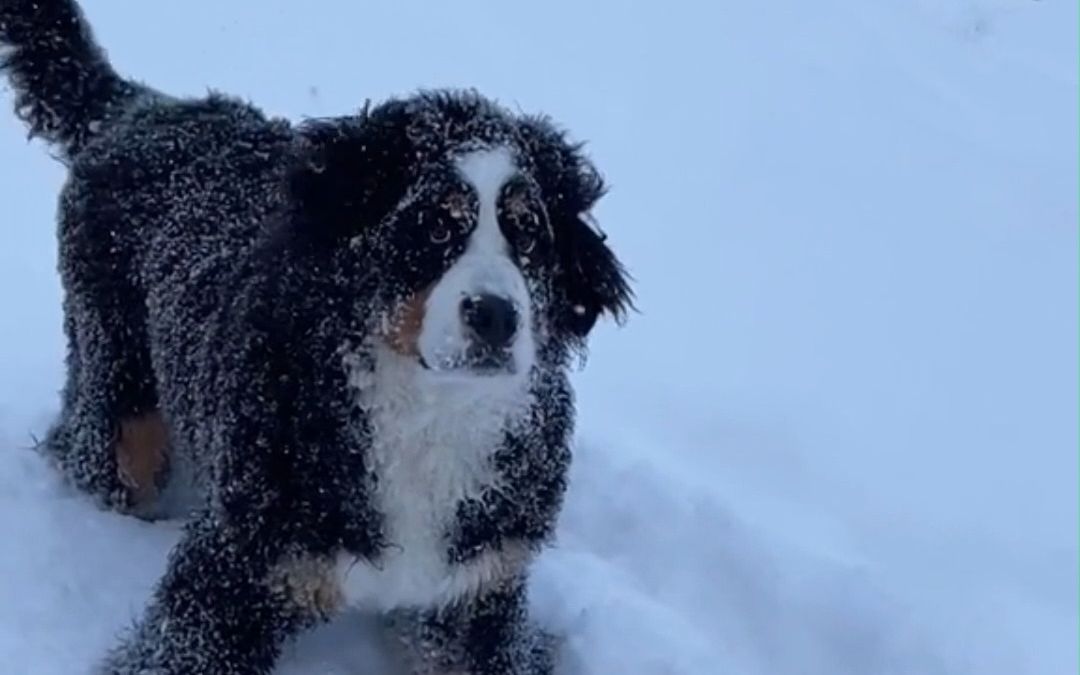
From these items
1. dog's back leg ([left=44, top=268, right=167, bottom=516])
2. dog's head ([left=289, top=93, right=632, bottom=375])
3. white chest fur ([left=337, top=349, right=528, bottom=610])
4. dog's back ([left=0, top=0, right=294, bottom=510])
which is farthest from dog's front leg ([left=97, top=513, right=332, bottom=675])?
dog's back leg ([left=44, top=268, right=167, bottom=516])

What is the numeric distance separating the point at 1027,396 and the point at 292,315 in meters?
2.42

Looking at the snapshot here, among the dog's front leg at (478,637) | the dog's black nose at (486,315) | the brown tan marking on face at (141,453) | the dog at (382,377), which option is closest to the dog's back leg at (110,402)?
the brown tan marking on face at (141,453)

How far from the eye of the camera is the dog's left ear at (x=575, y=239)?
121 inches

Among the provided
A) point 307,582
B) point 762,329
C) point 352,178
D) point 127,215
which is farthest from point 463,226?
point 762,329

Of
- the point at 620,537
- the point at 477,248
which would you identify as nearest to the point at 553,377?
the point at 477,248

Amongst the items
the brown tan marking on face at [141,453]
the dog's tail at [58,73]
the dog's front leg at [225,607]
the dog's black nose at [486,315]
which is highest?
the dog's tail at [58,73]

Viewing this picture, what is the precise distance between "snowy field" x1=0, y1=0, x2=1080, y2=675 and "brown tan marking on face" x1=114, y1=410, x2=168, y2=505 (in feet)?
0.40

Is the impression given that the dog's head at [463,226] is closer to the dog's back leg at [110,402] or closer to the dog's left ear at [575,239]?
the dog's left ear at [575,239]

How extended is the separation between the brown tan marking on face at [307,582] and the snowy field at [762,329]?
0.41 meters

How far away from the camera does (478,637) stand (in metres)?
3.38

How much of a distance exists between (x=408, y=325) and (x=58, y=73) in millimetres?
1840

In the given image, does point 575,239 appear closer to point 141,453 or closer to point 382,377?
point 382,377

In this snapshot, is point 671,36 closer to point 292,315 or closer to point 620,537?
point 620,537

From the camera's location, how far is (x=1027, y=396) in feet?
14.7
